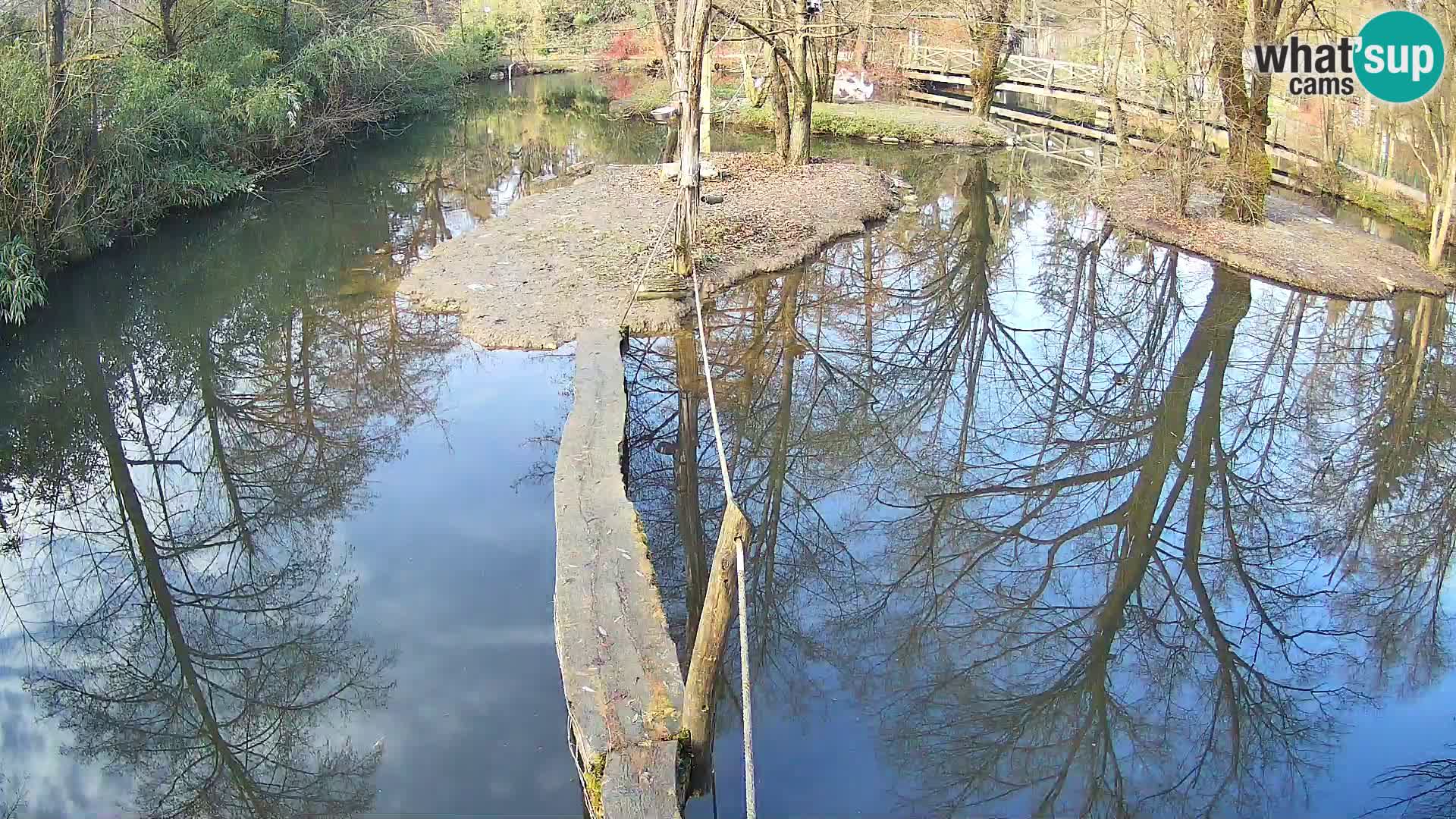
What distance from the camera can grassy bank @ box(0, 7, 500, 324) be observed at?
13.2 metres

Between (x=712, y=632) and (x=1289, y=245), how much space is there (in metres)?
13.7

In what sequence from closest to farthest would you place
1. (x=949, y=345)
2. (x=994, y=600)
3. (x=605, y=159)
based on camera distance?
(x=994, y=600) < (x=949, y=345) < (x=605, y=159)

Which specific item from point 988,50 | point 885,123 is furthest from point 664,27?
point 988,50

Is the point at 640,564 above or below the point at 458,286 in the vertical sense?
below

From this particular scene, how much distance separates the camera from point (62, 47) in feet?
46.8

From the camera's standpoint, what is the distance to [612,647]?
591 cm

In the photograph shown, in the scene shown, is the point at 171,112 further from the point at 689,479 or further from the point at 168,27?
the point at 689,479

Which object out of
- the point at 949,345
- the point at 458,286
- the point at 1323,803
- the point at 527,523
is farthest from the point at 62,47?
the point at 1323,803

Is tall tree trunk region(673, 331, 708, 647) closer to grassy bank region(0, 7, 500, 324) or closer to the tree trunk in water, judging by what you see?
the tree trunk in water

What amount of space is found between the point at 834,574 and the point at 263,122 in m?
17.0

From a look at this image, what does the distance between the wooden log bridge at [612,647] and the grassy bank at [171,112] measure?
345 inches

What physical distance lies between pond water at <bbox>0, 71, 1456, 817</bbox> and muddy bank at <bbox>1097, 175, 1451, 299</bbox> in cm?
52

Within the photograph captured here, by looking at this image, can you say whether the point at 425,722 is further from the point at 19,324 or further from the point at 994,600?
the point at 19,324

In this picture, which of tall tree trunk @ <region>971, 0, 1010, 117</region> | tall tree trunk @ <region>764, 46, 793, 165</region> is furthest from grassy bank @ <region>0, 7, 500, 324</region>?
tall tree trunk @ <region>971, 0, 1010, 117</region>
